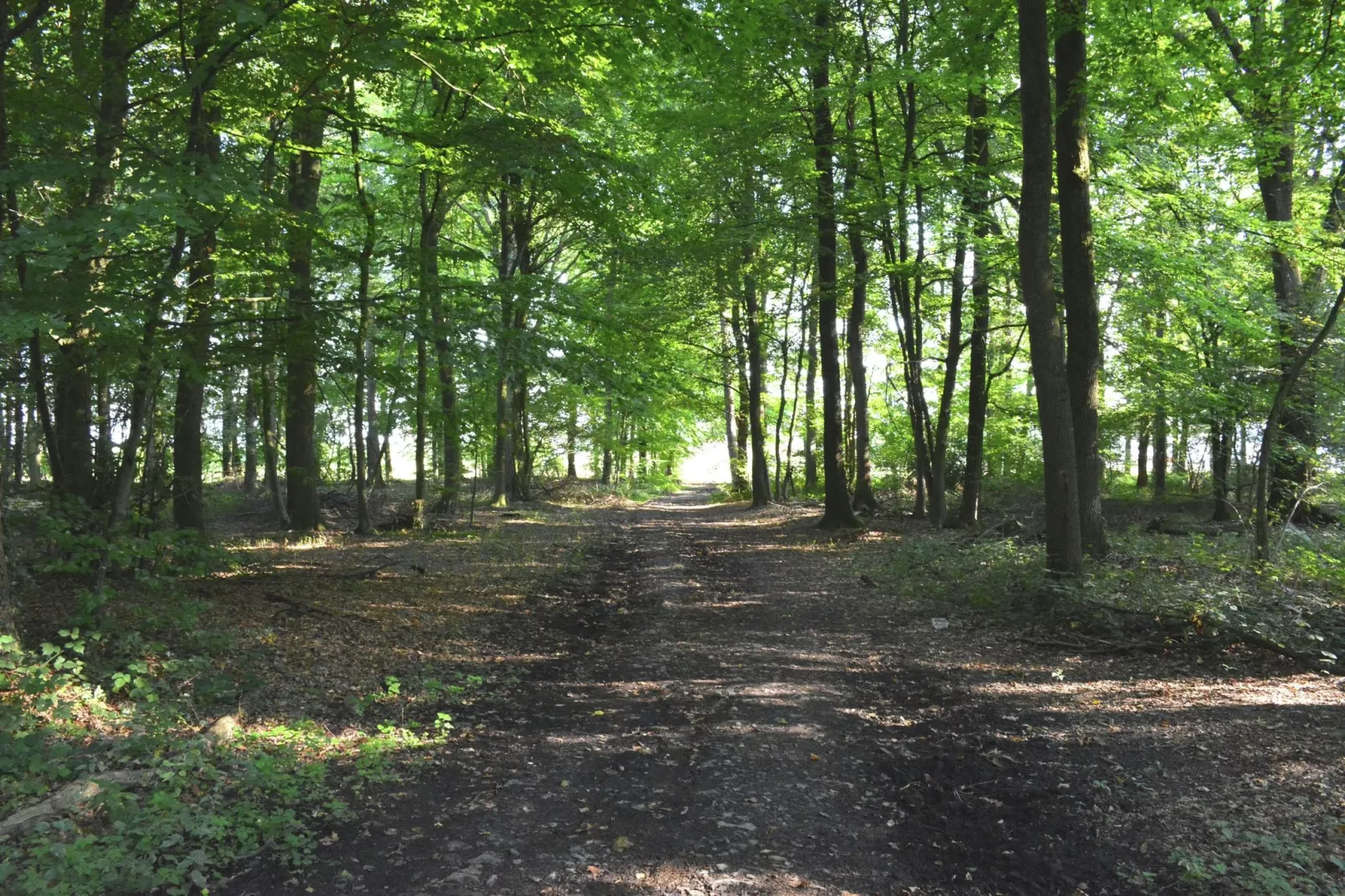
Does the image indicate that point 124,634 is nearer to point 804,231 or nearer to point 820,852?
point 820,852

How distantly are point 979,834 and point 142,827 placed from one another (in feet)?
13.5

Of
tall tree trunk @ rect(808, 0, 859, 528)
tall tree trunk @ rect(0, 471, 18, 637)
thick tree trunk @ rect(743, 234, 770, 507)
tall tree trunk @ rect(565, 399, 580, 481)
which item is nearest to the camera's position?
tall tree trunk @ rect(0, 471, 18, 637)

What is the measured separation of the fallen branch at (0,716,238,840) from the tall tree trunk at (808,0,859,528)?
13853mm

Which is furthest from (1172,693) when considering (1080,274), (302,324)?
(302,324)

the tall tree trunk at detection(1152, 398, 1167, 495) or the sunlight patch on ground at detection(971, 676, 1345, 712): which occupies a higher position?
the tall tree trunk at detection(1152, 398, 1167, 495)

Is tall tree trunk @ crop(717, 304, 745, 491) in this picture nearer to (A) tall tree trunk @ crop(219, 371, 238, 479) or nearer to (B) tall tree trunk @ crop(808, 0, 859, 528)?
(B) tall tree trunk @ crop(808, 0, 859, 528)

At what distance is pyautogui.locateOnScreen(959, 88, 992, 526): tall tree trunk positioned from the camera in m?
14.6

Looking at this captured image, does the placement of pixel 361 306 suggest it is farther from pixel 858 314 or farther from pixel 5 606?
pixel 858 314

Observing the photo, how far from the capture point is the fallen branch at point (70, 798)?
355 centimetres

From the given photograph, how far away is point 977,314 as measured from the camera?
15914 millimetres

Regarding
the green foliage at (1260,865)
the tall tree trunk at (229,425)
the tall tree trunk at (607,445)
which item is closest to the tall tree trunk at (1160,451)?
the tall tree trunk at (607,445)

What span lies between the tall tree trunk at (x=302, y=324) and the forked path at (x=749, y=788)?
4.70 m

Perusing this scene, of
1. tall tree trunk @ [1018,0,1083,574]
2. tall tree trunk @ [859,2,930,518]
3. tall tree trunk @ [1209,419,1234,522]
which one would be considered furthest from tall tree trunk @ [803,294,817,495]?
tall tree trunk @ [1018,0,1083,574]

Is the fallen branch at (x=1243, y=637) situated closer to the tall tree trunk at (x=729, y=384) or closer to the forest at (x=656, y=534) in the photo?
the forest at (x=656, y=534)
